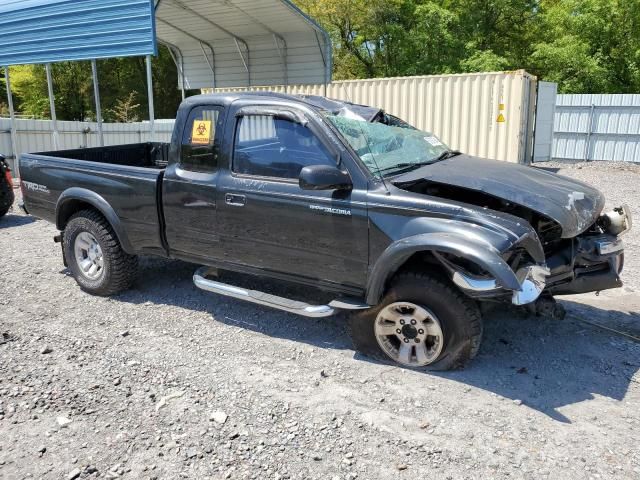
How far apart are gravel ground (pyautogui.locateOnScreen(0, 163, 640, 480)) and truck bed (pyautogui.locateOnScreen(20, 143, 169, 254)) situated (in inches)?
30.8

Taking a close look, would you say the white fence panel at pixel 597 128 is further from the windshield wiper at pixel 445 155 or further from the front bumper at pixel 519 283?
the front bumper at pixel 519 283

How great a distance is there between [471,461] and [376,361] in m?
1.28

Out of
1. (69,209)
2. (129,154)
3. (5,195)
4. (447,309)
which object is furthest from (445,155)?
(5,195)

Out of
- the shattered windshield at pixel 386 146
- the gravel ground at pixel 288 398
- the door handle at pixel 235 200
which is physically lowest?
the gravel ground at pixel 288 398

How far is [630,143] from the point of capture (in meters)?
17.3

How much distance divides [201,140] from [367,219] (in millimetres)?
1722

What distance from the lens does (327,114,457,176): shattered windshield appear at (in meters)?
4.25

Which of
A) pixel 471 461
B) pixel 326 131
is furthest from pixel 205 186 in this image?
pixel 471 461

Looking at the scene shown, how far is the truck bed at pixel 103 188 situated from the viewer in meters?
5.14

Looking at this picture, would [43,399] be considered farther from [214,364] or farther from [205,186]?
[205,186]

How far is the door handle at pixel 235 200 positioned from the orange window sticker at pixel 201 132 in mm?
541

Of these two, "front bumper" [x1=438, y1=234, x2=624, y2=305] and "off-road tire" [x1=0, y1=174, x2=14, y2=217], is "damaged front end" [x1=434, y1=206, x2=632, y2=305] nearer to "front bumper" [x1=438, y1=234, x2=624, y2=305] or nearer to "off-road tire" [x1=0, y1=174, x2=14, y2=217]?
"front bumper" [x1=438, y1=234, x2=624, y2=305]

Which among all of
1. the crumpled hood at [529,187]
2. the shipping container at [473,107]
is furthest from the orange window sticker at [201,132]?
the shipping container at [473,107]

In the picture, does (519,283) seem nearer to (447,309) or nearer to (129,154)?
(447,309)
